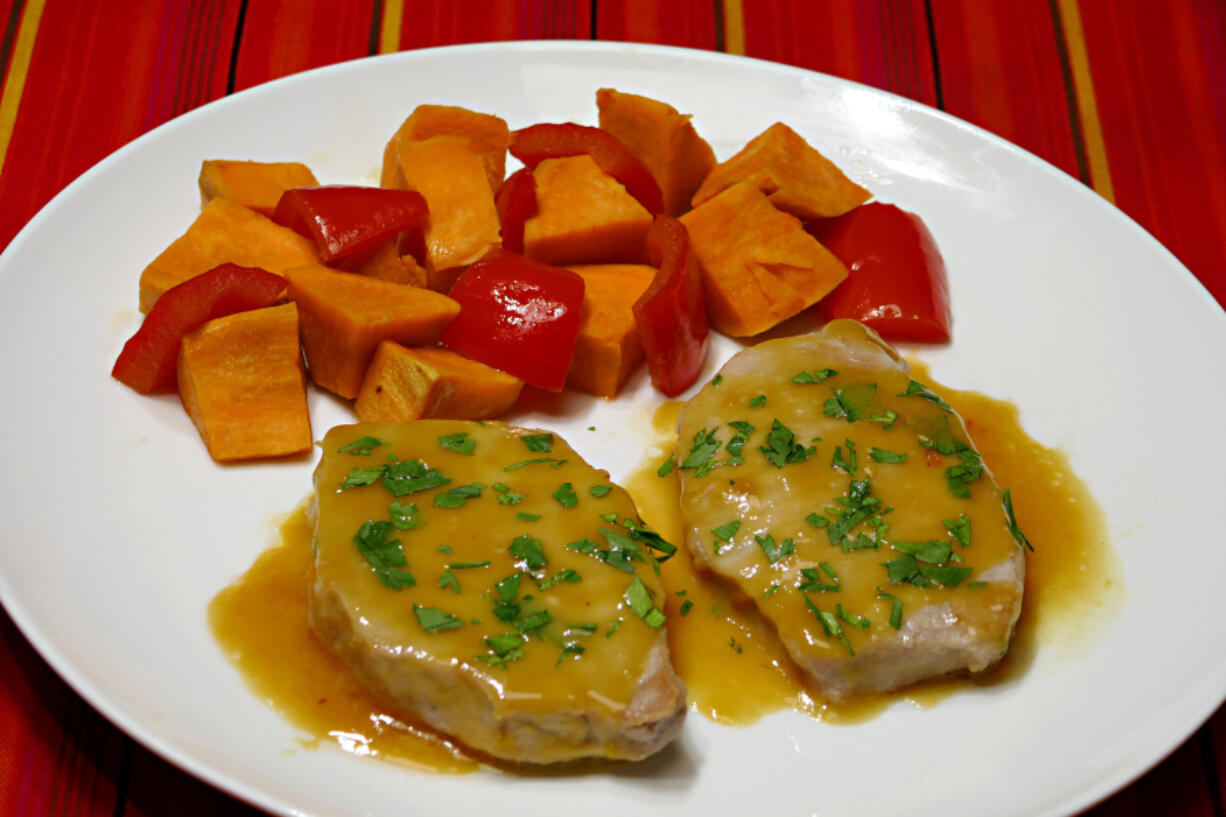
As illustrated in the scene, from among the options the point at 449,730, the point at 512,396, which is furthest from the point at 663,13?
the point at 449,730

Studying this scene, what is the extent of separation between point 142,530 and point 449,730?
114 cm

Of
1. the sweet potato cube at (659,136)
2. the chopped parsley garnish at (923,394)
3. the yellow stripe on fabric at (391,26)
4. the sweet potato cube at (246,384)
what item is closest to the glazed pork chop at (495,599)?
the sweet potato cube at (246,384)

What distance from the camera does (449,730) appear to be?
281 centimetres

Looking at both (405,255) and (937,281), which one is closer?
(405,255)

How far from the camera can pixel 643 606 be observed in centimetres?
285

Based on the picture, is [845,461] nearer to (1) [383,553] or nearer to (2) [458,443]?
(2) [458,443]

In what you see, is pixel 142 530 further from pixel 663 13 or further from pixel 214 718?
pixel 663 13

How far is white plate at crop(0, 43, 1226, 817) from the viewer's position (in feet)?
9.19

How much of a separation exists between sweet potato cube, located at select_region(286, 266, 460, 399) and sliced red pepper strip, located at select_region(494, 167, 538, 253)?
396 millimetres

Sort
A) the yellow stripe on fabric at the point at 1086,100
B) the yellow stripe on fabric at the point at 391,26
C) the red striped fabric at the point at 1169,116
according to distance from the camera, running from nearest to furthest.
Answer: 1. the red striped fabric at the point at 1169,116
2. the yellow stripe on fabric at the point at 1086,100
3. the yellow stripe on fabric at the point at 391,26

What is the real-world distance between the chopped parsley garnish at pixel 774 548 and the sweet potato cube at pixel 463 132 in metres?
1.71

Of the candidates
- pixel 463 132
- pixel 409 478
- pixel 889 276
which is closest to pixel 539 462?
pixel 409 478

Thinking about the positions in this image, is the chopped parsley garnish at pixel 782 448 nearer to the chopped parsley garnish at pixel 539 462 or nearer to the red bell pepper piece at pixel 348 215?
the chopped parsley garnish at pixel 539 462

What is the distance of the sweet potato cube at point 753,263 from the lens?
4.05 m
